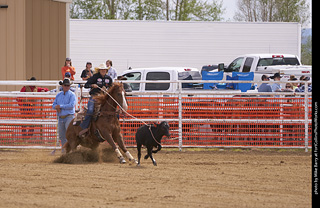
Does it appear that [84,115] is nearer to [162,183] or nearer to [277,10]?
[162,183]

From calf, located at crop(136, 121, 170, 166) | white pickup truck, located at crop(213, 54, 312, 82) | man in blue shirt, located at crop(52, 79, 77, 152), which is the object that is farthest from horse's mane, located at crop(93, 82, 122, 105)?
white pickup truck, located at crop(213, 54, 312, 82)

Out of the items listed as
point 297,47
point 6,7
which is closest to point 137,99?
point 6,7

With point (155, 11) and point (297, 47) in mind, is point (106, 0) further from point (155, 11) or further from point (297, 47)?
point (297, 47)

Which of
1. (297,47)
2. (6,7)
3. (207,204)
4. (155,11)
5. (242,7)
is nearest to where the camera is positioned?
(207,204)

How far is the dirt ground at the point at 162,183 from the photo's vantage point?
9195 millimetres

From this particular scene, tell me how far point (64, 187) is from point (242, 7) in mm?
55797

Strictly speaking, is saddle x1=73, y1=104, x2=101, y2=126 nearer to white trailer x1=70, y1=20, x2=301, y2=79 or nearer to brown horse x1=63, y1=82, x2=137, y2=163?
brown horse x1=63, y1=82, x2=137, y2=163

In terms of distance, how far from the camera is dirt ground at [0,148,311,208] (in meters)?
9.20

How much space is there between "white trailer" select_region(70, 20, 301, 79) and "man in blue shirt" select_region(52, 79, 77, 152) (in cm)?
1529

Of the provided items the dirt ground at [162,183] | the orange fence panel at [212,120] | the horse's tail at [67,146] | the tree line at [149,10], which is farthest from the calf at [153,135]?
the tree line at [149,10]

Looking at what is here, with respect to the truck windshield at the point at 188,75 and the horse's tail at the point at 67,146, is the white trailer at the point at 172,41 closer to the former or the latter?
the truck windshield at the point at 188,75

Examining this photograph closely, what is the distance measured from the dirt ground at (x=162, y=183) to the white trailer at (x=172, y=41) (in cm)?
1626
